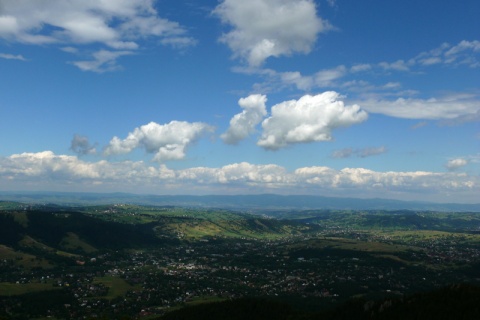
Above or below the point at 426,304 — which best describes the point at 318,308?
below

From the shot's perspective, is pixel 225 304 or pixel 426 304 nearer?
pixel 426 304

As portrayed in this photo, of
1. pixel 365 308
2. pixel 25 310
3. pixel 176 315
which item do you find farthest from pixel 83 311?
pixel 365 308

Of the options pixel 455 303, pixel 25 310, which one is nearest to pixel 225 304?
pixel 455 303

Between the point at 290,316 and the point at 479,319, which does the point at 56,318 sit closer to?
the point at 290,316

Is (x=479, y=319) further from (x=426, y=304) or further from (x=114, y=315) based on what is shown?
(x=114, y=315)

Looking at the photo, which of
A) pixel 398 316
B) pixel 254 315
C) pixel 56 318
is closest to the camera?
pixel 398 316

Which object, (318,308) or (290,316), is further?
(318,308)

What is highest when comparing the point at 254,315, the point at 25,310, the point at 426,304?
the point at 426,304

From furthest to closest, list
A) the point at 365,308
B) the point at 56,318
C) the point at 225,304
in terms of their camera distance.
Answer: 1. the point at 56,318
2. the point at 225,304
3. the point at 365,308

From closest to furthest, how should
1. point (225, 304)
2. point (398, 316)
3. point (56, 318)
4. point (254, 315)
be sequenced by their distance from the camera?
1. point (398, 316)
2. point (254, 315)
3. point (225, 304)
4. point (56, 318)
